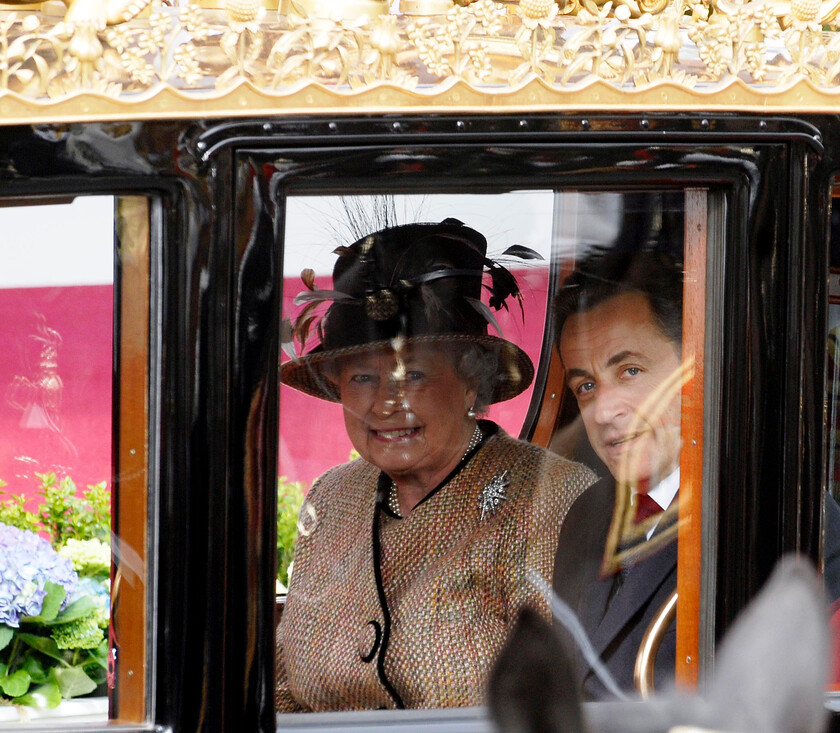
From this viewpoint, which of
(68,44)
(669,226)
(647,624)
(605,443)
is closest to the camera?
(68,44)

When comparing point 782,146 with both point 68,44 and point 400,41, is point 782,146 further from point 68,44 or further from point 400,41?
point 68,44

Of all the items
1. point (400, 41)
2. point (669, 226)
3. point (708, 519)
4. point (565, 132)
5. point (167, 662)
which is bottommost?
point (167, 662)

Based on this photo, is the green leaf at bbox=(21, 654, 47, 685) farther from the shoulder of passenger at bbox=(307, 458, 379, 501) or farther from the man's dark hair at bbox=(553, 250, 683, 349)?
the man's dark hair at bbox=(553, 250, 683, 349)

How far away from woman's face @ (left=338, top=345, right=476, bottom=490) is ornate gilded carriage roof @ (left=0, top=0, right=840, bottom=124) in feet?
1.50

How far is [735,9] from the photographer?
140 cm

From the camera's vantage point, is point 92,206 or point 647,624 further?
point 647,624

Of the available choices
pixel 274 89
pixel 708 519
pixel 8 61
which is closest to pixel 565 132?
pixel 274 89

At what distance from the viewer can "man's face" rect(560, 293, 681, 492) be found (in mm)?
1529

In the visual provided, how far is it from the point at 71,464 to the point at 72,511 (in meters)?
0.06

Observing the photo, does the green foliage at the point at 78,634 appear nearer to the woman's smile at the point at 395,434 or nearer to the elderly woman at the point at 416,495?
the elderly woman at the point at 416,495

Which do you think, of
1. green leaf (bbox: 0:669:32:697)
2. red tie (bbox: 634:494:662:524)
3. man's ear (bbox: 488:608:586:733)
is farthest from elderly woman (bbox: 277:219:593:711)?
man's ear (bbox: 488:608:586:733)

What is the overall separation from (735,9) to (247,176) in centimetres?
66

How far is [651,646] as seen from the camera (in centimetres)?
154

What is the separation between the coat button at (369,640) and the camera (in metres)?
1.71
